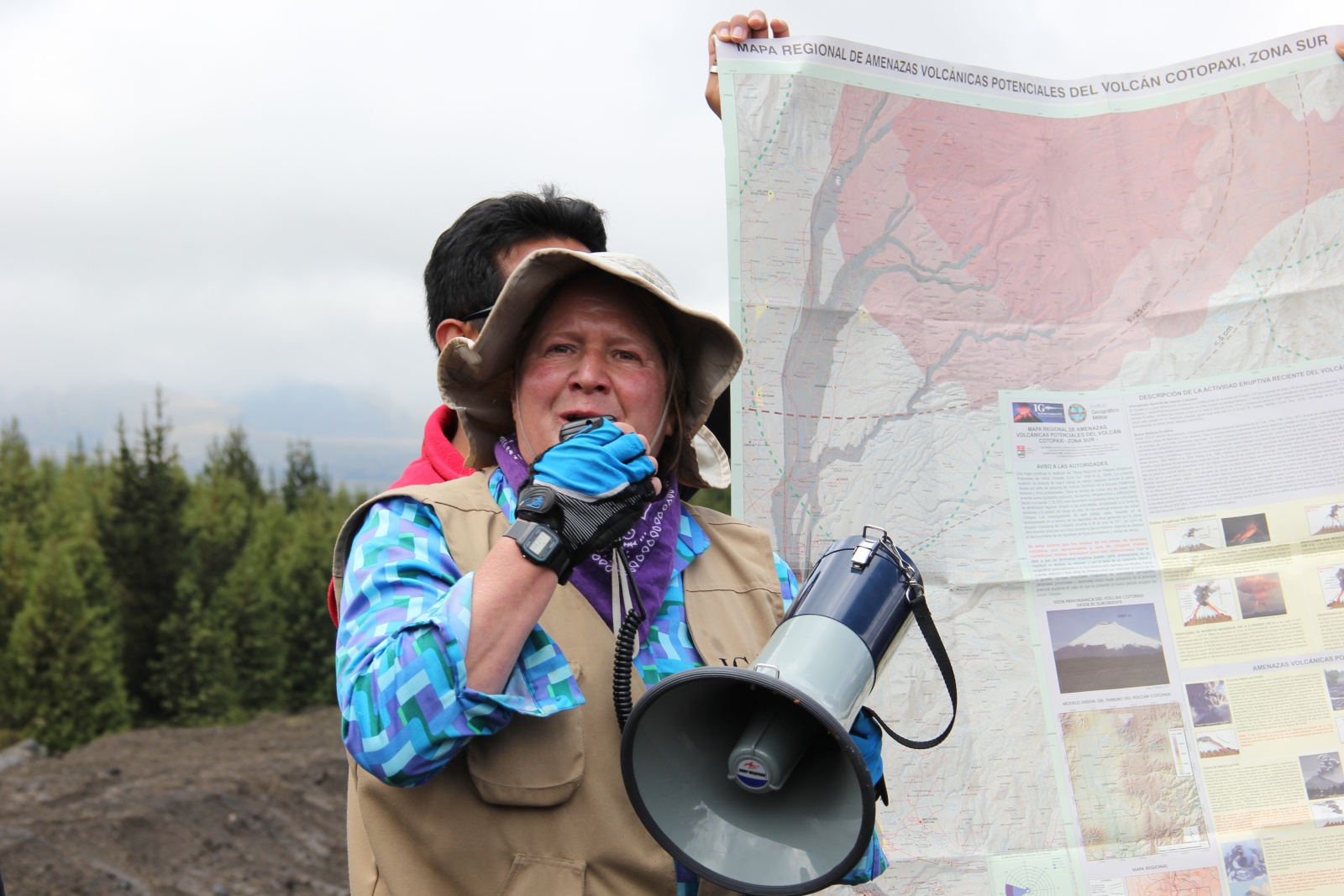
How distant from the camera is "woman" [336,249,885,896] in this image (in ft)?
4.73

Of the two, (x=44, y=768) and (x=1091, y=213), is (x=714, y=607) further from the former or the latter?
(x=44, y=768)

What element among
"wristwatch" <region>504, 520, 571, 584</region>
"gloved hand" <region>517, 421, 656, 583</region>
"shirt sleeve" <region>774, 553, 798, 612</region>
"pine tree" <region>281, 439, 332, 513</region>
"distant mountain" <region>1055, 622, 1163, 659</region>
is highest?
"pine tree" <region>281, 439, 332, 513</region>

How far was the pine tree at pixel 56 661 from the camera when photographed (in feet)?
46.2

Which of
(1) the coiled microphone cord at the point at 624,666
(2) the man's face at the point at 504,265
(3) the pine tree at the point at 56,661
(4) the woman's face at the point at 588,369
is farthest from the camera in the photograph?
(3) the pine tree at the point at 56,661

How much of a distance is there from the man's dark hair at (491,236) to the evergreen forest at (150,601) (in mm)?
14066

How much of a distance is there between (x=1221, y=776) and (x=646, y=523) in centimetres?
154

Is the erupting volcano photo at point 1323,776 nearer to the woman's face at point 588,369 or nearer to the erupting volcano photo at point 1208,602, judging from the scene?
the erupting volcano photo at point 1208,602

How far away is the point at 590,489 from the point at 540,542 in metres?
0.12

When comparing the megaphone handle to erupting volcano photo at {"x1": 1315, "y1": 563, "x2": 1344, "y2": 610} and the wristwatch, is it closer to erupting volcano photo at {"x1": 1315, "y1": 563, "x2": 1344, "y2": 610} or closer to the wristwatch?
the wristwatch

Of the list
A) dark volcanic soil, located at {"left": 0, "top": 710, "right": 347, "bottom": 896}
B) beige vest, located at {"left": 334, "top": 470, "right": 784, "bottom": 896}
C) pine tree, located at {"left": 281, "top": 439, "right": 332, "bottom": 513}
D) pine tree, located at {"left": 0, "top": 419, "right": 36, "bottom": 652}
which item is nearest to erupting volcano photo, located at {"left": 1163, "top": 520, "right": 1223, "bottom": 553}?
beige vest, located at {"left": 334, "top": 470, "right": 784, "bottom": 896}

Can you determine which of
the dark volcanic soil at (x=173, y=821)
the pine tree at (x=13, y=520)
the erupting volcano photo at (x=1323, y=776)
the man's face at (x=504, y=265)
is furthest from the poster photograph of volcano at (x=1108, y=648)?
the pine tree at (x=13, y=520)

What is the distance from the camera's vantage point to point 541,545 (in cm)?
146

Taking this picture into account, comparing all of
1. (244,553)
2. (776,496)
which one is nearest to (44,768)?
(244,553)

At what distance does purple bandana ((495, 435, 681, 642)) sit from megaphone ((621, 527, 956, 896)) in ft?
0.62
